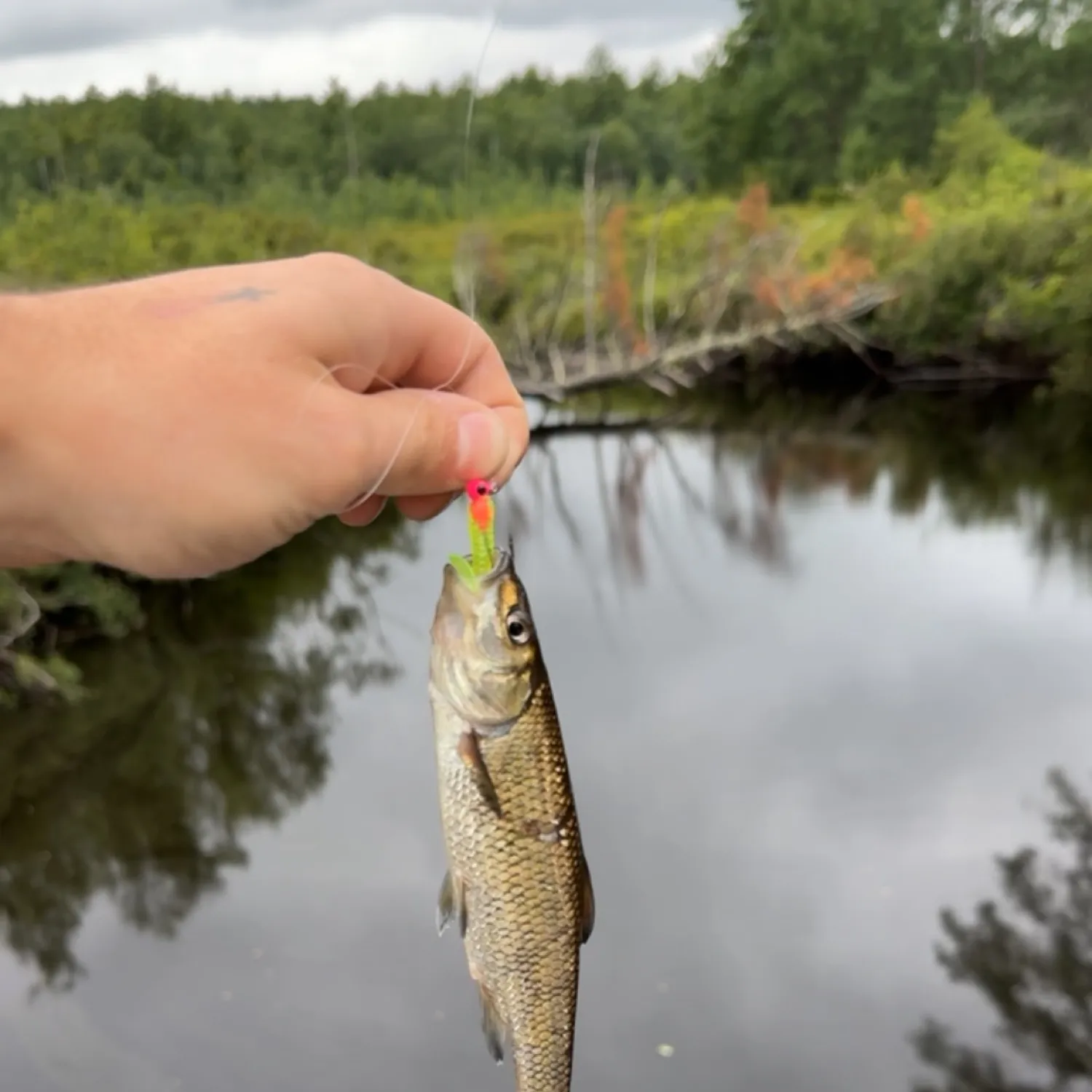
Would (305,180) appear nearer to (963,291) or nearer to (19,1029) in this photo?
(19,1029)

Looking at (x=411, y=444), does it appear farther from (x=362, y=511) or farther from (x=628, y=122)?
(x=628, y=122)

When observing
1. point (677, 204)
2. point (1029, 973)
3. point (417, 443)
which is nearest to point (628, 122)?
point (1029, 973)

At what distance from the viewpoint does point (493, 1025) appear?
5.07 ft

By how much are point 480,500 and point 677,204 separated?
751 inches

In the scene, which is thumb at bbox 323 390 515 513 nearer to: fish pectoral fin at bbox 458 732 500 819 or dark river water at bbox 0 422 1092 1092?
fish pectoral fin at bbox 458 732 500 819

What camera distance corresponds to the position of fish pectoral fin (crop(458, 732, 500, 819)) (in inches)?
55.1

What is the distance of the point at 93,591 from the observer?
28.9 ft

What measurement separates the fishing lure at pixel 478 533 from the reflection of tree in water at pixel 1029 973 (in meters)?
4.40

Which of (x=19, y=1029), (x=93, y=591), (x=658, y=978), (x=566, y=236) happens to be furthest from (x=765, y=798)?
(x=566, y=236)

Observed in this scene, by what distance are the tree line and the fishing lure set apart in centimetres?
43

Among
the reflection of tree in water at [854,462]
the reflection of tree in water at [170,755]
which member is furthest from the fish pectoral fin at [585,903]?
the reflection of tree in water at [854,462]

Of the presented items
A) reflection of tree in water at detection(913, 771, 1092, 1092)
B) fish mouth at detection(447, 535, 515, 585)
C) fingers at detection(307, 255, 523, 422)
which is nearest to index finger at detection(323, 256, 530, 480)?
fingers at detection(307, 255, 523, 422)

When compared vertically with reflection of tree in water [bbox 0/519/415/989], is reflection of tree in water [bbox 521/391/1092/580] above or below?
below

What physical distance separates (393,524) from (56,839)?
5938mm
